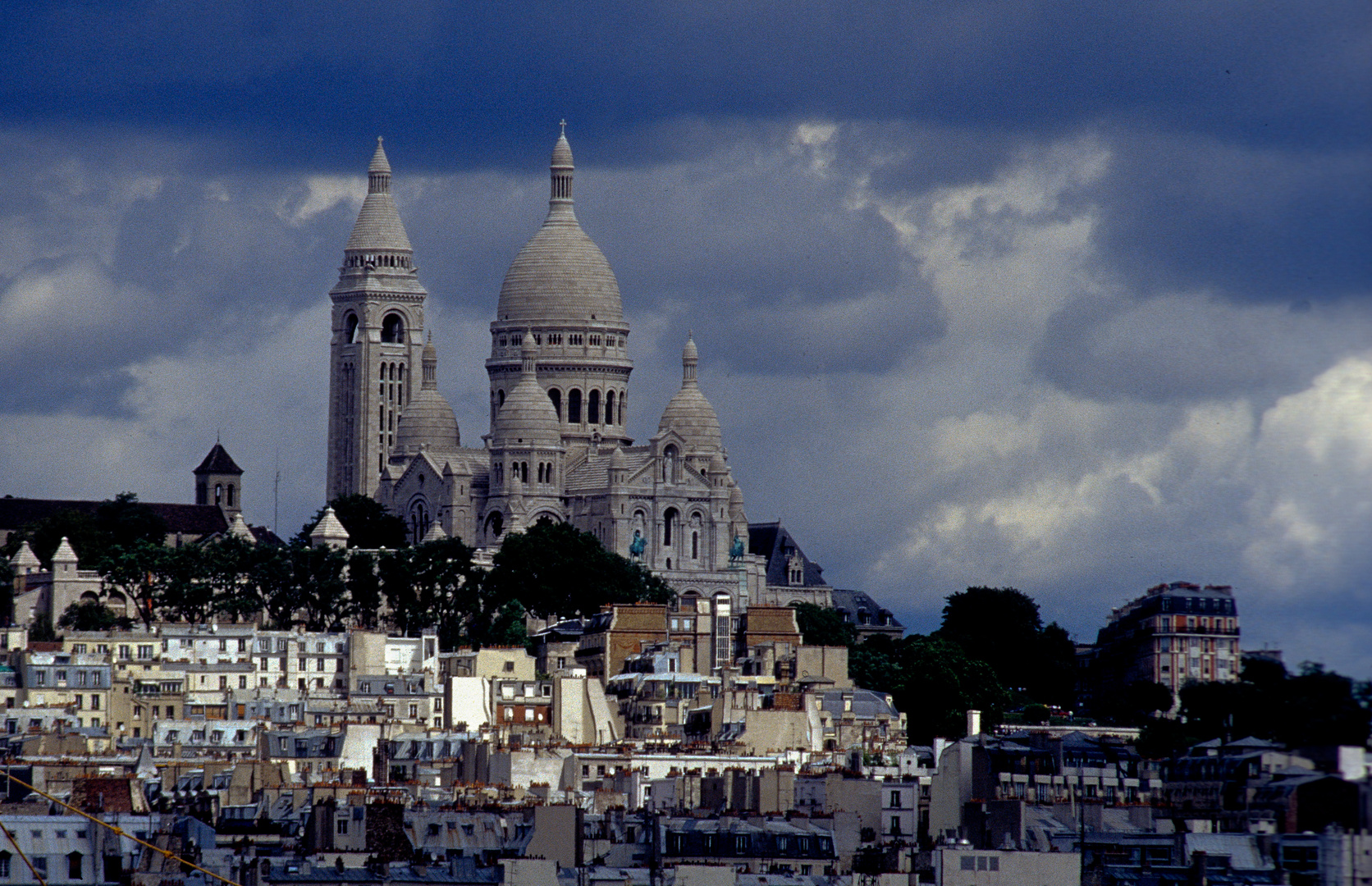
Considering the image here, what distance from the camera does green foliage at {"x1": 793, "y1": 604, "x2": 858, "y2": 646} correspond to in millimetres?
154000

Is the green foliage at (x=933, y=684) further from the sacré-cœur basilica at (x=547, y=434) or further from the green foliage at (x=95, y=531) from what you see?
the green foliage at (x=95, y=531)

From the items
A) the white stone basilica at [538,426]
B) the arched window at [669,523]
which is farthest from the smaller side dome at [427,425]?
the arched window at [669,523]

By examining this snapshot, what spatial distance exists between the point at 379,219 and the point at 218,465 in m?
18.7

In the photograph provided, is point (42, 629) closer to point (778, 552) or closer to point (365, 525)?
point (365, 525)

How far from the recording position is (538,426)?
17125 centimetres

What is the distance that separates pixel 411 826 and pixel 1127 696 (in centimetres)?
6271

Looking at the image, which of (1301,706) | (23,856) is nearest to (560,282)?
(23,856)

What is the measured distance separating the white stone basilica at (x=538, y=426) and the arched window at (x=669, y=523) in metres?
0.13

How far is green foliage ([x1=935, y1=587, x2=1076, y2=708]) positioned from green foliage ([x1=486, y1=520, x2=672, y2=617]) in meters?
15.1

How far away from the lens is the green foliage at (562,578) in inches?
5768

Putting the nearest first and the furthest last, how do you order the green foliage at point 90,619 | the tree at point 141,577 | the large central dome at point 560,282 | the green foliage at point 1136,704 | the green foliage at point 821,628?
the green foliage at point 1136,704
the green foliage at point 90,619
the tree at point 141,577
the green foliage at point 821,628
the large central dome at point 560,282

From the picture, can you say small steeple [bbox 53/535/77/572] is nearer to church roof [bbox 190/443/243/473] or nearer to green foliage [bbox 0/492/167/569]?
green foliage [bbox 0/492/167/569]

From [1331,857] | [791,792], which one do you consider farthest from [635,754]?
[1331,857]

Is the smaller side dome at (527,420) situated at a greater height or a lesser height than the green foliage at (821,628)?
greater
